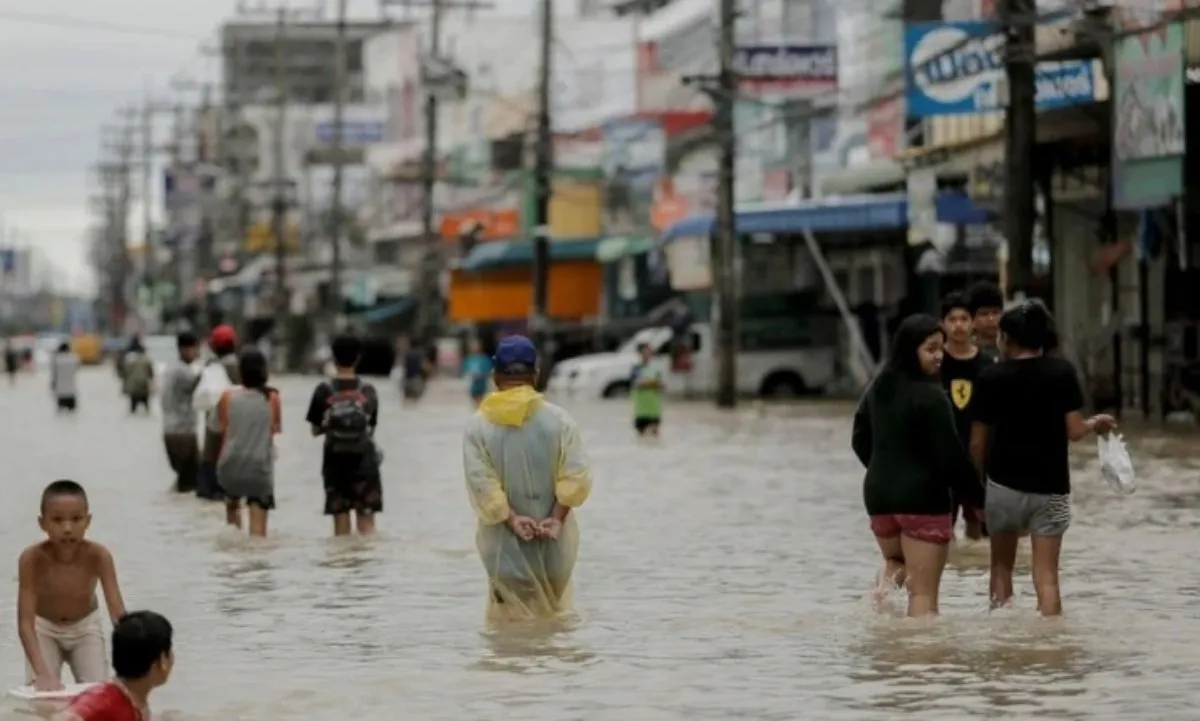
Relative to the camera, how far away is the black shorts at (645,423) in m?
40.4

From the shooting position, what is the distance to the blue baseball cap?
49.1 feet

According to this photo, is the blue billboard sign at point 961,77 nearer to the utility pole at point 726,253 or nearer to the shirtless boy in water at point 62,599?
the utility pole at point 726,253

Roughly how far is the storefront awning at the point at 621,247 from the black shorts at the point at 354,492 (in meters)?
52.3

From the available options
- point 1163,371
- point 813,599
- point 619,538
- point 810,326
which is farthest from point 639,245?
point 813,599

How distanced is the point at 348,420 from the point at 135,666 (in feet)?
38.0

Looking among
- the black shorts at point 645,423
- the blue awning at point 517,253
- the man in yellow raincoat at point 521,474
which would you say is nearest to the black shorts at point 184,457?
the black shorts at point 645,423

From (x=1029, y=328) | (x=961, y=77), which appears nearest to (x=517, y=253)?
(x=961, y=77)

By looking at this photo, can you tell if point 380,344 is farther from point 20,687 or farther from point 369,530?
point 20,687

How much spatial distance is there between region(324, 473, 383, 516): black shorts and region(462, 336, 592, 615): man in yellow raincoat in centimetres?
580

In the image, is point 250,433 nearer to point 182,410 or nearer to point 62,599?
point 182,410

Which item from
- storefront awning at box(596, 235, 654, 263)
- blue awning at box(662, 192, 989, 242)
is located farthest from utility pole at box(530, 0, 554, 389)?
blue awning at box(662, 192, 989, 242)

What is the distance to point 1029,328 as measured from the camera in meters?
14.9

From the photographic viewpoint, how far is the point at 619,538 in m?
22.3

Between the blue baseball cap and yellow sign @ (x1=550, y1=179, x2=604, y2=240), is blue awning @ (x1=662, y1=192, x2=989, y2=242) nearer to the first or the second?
yellow sign @ (x1=550, y1=179, x2=604, y2=240)
